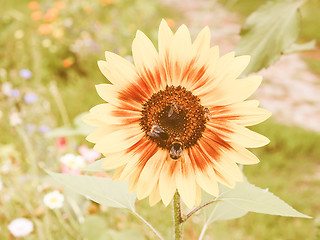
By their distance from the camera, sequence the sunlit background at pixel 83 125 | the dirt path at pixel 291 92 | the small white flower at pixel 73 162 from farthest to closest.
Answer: the dirt path at pixel 291 92 < the sunlit background at pixel 83 125 < the small white flower at pixel 73 162

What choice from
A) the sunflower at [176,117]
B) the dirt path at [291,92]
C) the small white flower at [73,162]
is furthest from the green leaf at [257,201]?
the dirt path at [291,92]

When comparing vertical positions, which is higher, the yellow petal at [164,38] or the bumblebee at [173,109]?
the yellow petal at [164,38]

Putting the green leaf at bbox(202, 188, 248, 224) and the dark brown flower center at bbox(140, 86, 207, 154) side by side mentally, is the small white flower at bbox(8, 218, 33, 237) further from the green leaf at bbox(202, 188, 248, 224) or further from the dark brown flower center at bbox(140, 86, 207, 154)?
the dark brown flower center at bbox(140, 86, 207, 154)

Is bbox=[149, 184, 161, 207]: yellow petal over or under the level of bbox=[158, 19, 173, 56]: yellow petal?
under

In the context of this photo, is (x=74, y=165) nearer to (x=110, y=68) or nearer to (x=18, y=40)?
(x=110, y=68)

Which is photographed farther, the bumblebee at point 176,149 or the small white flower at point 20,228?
the small white flower at point 20,228

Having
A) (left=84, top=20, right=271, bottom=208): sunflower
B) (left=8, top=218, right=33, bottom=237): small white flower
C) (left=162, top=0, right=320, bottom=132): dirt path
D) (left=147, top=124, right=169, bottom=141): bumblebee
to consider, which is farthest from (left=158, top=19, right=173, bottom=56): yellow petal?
(left=162, top=0, right=320, bottom=132): dirt path

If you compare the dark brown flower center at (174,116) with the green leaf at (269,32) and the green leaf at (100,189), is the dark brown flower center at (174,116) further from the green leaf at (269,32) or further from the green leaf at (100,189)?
the green leaf at (269,32)
